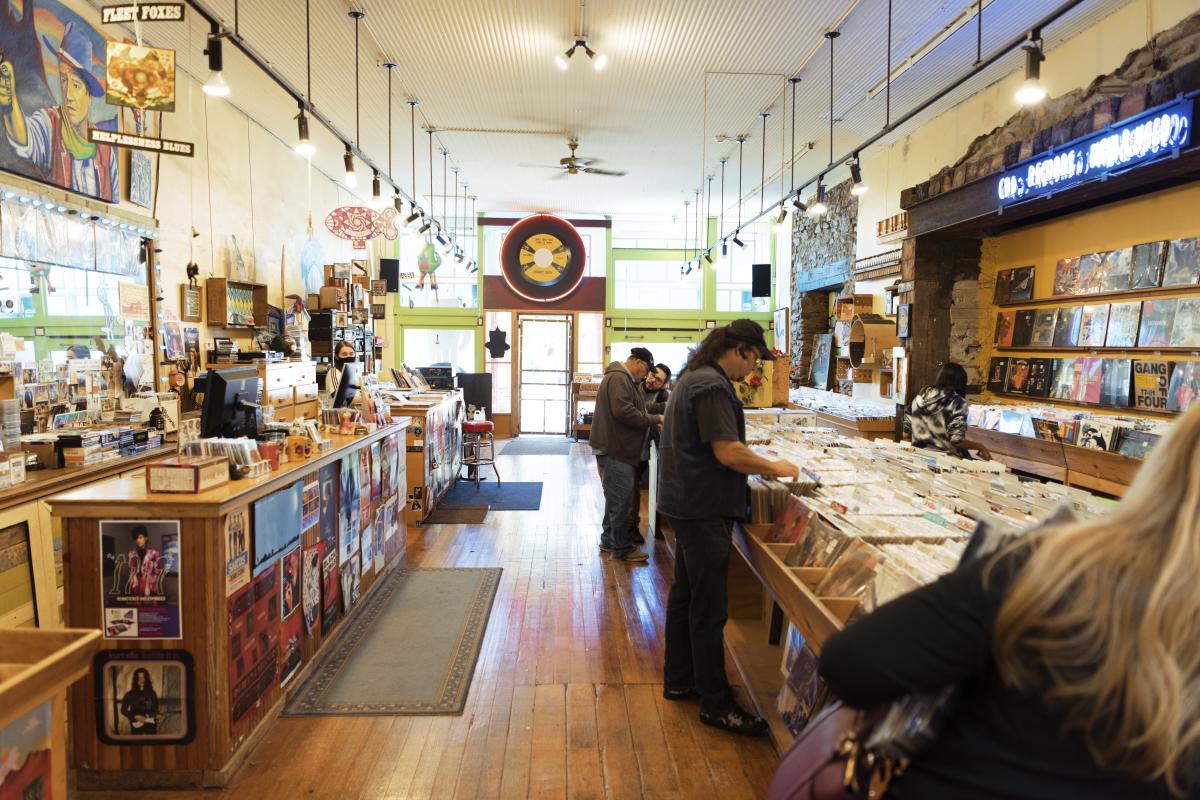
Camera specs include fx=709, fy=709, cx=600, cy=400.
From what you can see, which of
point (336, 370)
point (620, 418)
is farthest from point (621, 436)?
point (336, 370)

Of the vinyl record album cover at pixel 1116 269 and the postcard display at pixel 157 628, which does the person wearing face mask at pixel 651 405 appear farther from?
the postcard display at pixel 157 628

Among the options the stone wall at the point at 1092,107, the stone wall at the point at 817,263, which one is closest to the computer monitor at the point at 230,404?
the stone wall at the point at 1092,107

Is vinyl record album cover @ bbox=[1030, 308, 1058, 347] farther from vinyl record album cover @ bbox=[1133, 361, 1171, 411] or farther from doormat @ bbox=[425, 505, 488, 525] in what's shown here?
doormat @ bbox=[425, 505, 488, 525]

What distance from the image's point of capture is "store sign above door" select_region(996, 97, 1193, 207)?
13.2ft

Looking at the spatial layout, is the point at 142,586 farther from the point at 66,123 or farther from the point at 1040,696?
the point at 66,123

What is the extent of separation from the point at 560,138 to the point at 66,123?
5179 millimetres

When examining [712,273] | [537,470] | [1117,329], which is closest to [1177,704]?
[1117,329]

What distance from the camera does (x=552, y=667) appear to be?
12.2 ft

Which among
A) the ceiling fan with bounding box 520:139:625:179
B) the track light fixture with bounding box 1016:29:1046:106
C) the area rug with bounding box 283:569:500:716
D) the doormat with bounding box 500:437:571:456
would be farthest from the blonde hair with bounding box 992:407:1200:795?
the doormat with bounding box 500:437:571:456

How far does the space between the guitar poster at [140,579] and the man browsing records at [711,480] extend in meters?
1.94

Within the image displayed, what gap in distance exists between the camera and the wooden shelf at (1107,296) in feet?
15.6

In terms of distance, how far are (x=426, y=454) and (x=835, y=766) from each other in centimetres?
596

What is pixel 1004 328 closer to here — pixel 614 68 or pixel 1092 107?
pixel 1092 107

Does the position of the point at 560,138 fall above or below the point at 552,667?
above
